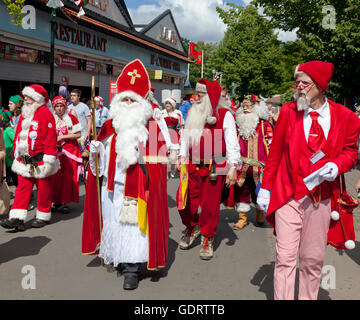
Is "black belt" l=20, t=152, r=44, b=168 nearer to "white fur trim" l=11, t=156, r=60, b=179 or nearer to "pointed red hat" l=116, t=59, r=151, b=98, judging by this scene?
"white fur trim" l=11, t=156, r=60, b=179

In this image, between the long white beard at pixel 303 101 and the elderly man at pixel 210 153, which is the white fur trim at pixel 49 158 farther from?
the long white beard at pixel 303 101

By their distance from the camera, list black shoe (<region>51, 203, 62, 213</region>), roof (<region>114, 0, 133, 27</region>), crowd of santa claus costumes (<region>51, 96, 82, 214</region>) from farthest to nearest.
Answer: roof (<region>114, 0, 133, 27</region>) → black shoe (<region>51, 203, 62, 213</region>) → crowd of santa claus costumes (<region>51, 96, 82, 214</region>)

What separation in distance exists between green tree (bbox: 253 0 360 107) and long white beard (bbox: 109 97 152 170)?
10.6 metres

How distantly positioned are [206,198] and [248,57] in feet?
106

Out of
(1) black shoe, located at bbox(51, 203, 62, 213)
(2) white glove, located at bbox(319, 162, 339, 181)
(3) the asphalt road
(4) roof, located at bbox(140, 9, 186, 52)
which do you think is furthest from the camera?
(4) roof, located at bbox(140, 9, 186, 52)

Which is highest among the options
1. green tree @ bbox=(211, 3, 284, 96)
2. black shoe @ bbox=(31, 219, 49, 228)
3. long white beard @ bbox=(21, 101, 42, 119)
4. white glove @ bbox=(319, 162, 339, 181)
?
green tree @ bbox=(211, 3, 284, 96)

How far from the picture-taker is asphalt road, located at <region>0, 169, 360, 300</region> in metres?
4.06

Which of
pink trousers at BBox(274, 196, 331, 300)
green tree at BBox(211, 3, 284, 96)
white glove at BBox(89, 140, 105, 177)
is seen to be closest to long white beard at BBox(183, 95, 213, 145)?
white glove at BBox(89, 140, 105, 177)

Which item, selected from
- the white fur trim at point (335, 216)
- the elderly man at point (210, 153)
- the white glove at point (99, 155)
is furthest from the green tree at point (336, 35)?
the white fur trim at point (335, 216)

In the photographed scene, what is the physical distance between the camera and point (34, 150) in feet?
20.5

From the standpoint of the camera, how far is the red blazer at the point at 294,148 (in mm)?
3291

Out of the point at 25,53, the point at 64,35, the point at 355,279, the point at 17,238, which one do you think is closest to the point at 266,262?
the point at 355,279

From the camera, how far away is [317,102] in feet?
11.0

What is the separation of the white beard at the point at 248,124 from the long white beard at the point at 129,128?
8.46ft
